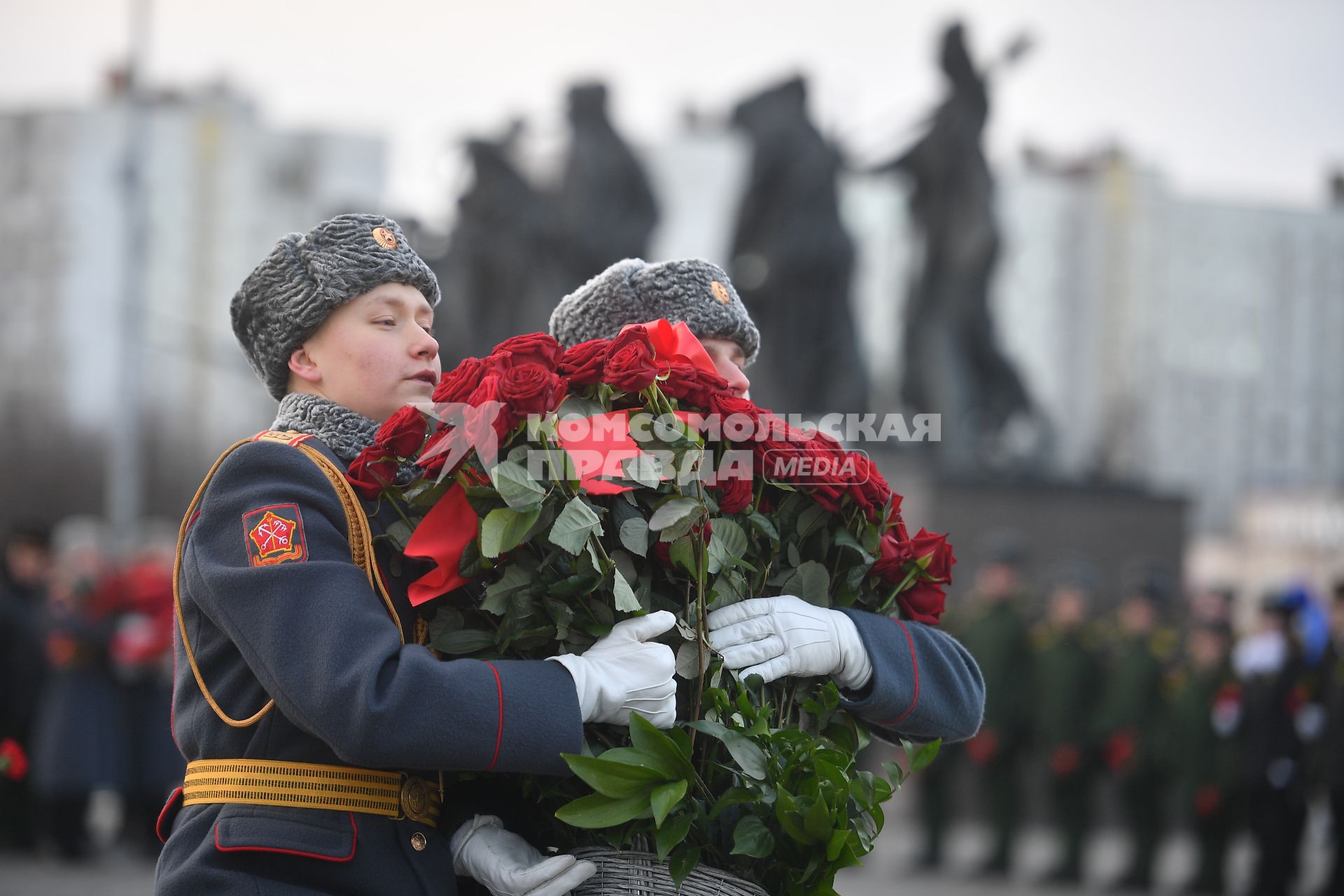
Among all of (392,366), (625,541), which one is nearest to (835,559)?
(625,541)

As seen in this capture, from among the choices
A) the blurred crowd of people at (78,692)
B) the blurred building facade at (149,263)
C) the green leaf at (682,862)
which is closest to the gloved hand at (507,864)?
the green leaf at (682,862)

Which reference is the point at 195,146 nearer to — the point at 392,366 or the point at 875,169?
the point at 875,169

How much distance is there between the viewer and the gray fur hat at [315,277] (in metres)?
2.43

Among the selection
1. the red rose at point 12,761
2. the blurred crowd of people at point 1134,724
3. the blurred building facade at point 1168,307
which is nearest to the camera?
the red rose at point 12,761

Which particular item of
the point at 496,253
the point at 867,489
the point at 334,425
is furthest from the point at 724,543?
the point at 496,253

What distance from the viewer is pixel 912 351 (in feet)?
48.1

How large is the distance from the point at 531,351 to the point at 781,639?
55 centimetres

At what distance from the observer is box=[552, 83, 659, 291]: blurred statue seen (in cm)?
1778

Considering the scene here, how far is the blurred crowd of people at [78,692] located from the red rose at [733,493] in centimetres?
807

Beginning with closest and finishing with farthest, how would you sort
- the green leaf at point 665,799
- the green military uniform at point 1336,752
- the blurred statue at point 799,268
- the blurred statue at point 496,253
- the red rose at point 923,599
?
Result: 1. the green leaf at point 665,799
2. the red rose at point 923,599
3. the green military uniform at point 1336,752
4. the blurred statue at point 799,268
5. the blurred statue at point 496,253

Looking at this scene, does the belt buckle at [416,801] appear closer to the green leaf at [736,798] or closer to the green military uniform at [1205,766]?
the green leaf at [736,798]

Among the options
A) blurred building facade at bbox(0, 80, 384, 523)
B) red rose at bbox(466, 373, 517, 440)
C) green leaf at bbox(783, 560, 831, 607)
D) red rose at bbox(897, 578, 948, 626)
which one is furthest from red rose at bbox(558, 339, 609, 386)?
blurred building facade at bbox(0, 80, 384, 523)

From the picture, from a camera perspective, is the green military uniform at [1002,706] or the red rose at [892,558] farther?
the green military uniform at [1002,706]

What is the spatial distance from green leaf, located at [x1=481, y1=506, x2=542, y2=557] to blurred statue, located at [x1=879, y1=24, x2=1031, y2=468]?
12.5 metres
